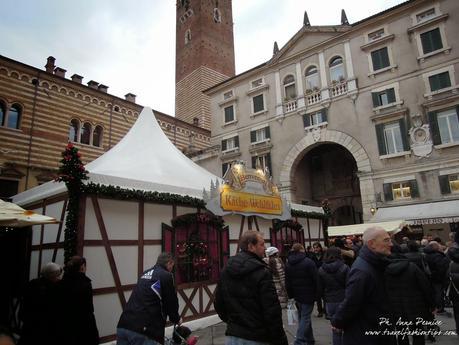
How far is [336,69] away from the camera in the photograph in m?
19.0

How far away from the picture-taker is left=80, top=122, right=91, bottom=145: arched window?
1841 cm

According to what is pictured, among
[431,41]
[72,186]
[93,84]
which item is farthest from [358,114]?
[93,84]

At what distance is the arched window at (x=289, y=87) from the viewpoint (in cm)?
2056

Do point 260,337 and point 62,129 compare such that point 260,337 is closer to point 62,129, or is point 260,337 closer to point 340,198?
point 62,129

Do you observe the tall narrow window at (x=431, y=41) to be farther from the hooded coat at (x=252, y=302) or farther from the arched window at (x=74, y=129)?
the arched window at (x=74, y=129)

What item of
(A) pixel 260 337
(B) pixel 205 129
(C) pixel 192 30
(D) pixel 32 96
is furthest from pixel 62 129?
(C) pixel 192 30

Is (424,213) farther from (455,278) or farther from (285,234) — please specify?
(455,278)

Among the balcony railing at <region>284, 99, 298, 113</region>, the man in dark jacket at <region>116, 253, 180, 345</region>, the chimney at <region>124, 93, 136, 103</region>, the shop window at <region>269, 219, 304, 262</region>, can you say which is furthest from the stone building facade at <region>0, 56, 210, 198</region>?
the man in dark jacket at <region>116, 253, 180, 345</region>

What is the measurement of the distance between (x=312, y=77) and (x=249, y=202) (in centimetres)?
1420

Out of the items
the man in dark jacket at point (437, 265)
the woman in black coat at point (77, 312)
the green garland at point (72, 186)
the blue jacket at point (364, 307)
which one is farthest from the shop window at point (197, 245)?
the blue jacket at point (364, 307)

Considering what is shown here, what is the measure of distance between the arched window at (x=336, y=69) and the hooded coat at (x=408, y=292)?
17.3 metres

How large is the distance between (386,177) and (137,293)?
52.2ft

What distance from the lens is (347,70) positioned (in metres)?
18.3

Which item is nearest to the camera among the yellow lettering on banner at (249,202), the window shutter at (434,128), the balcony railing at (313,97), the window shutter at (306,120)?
the yellow lettering on banner at (249,202)
